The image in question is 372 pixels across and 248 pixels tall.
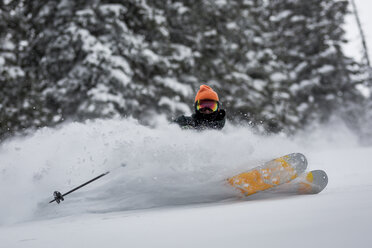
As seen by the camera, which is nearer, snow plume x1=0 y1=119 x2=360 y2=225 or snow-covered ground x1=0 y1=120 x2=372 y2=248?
snow-covered ground x1=0 y1=120 x2=372 y2=248

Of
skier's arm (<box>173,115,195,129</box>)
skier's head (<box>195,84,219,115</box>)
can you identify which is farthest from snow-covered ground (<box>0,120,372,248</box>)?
skier's head (<box>195,84,219,115</box>)

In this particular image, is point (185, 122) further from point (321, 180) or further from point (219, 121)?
point (321, 180)

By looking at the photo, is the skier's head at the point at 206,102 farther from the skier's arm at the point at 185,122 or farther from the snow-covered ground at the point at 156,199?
the snow-covered ground at the point at 156,199

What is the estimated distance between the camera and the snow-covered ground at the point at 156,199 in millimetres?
1822

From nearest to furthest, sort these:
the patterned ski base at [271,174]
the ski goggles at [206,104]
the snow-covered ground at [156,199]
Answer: the snow-covered ground at [156,199] → the patterned ski base at [271,174] → the ski goggles at [206,104]

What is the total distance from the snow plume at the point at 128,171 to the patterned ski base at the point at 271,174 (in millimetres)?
176

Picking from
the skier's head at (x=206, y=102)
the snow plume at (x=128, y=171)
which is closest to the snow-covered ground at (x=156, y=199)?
the snow plume at (x=128, y=171)

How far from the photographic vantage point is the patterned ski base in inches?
121

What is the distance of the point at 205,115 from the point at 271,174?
178cm

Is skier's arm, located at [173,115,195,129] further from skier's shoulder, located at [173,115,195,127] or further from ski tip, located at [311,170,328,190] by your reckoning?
ski tip, located at [311,170,328,190]

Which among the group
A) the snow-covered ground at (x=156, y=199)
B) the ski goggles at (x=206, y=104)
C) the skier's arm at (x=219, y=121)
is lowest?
the snow-covered ground at (x=156, y=199)

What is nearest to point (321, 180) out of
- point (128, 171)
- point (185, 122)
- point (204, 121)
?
Result: point (128, 171)

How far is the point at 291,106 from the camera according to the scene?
15445mm

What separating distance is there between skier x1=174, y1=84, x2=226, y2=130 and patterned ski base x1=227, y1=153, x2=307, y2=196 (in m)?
1.53
